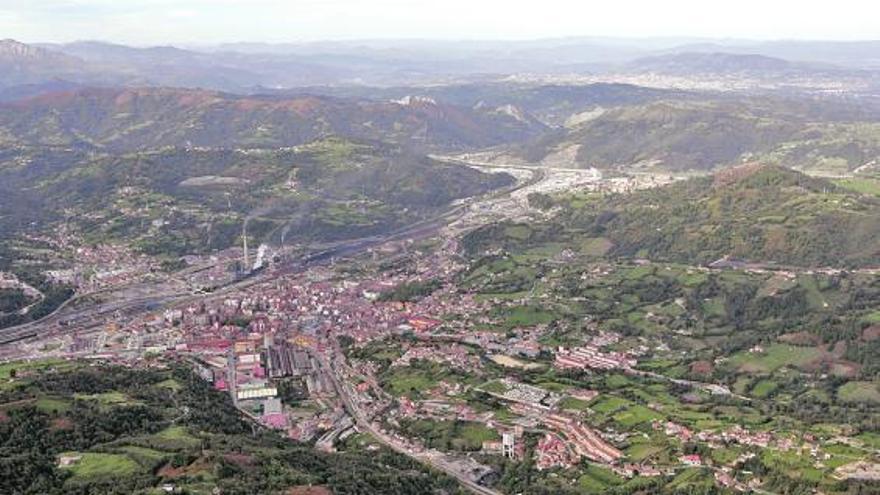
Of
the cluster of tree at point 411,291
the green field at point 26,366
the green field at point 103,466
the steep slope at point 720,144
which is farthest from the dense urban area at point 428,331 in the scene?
the steep slope at point 720,144

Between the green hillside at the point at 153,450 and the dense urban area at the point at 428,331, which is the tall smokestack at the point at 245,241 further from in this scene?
the green hillside at the point at 153,450

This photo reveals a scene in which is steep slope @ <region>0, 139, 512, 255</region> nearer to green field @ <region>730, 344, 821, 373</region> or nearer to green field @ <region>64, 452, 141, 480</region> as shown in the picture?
green field @ <region>730, 344, 821, 373</region>

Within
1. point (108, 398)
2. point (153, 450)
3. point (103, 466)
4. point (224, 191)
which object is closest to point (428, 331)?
point (108, 398)

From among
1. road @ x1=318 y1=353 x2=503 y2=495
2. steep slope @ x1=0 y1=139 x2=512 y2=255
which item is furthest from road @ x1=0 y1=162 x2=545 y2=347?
road @ x1=318 y1=353 x2=503 y2=495

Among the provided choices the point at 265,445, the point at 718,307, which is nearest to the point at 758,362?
the point at 718,307

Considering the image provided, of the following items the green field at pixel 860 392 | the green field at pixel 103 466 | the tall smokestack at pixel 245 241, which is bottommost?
the tall smokestack at pixel 245 241

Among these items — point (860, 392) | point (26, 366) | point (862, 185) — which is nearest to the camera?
point (860, 392)

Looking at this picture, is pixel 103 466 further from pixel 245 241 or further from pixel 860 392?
pixel 245 241

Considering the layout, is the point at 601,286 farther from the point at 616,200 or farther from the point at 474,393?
the point at 616,200
